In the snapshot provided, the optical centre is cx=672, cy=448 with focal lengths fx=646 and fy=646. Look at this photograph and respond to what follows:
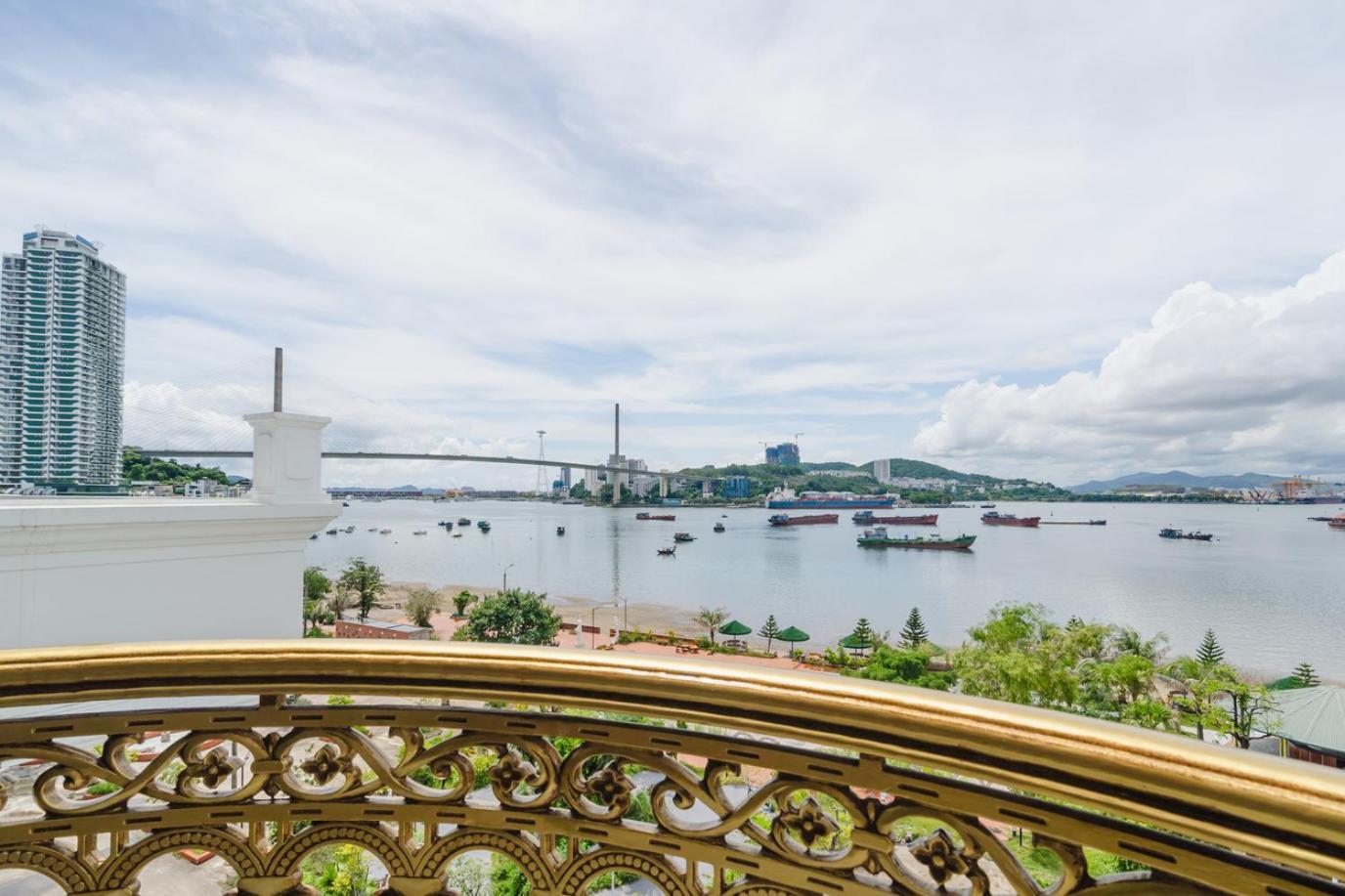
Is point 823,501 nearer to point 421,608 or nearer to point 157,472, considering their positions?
point 421,608

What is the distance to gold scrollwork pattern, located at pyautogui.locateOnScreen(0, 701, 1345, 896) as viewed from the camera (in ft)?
2.09

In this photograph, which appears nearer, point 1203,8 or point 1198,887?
point 1198,887

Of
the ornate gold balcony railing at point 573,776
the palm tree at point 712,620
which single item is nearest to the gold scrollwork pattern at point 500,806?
the ornate gold balcony railing at point 573,776

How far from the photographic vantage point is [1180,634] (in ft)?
59.4

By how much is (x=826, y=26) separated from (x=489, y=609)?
579 inches

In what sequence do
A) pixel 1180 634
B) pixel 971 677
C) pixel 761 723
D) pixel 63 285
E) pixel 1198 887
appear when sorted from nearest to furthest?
pixel 1198 887, pixel 761 723, pixel 63 285, pixel 971 677, pixel 1180 634

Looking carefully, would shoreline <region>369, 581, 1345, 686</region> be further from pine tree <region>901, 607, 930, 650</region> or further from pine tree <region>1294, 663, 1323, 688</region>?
pine tree <region>1294, 663, 1323, 688</region>

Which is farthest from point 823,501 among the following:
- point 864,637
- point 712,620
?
point 864,637

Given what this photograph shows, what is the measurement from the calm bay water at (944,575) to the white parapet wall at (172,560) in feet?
56.8

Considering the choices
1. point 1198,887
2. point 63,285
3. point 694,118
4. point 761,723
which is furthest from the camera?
point 63,285

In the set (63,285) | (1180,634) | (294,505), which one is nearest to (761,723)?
(294,505)

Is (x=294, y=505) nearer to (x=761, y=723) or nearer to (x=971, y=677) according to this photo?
(x=761, y=723)

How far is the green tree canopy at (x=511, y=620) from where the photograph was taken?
1537cm

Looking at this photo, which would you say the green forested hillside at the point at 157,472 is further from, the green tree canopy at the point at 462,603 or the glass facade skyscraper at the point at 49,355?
the green tree canopy at the point at 462,603
